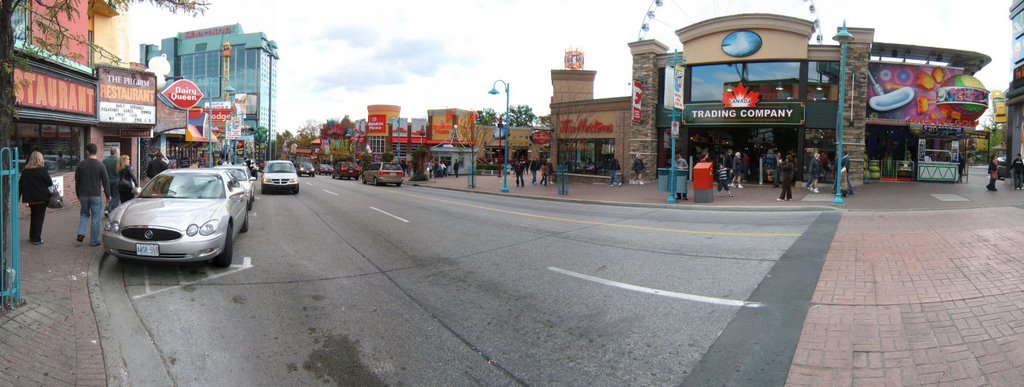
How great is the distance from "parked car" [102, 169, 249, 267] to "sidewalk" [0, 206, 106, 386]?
0.59 meters

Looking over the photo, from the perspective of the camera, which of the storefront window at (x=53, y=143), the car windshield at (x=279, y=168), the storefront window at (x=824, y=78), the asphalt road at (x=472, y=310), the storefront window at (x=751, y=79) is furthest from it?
the storefront window at (x=751, y=79)

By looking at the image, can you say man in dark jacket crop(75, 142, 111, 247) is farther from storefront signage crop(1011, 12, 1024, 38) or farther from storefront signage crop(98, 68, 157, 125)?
storefront signage crop(1011, 12, 1024, 38)

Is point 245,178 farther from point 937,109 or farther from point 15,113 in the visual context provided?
point 937,109

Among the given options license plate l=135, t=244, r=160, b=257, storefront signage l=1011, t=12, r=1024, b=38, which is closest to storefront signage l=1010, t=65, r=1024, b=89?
storefront signage l=1011, t=12, r=1024, b=38

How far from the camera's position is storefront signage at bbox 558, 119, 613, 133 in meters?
29.8

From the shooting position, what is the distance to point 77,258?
301 inches

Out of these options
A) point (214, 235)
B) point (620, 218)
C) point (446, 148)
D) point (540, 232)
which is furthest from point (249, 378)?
point (446, 148)

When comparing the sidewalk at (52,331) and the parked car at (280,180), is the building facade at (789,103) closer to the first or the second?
the parked car at (280,180)

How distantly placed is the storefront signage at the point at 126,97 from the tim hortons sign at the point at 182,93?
154 centimetres

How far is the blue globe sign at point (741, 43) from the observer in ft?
80.6

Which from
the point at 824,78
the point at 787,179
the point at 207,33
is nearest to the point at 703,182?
the point at 787,179

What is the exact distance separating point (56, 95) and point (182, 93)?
653 cm

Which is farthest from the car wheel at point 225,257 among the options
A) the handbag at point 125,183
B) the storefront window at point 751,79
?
the storefront window at point 751,79

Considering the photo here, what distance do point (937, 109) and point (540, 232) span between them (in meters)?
25.1
